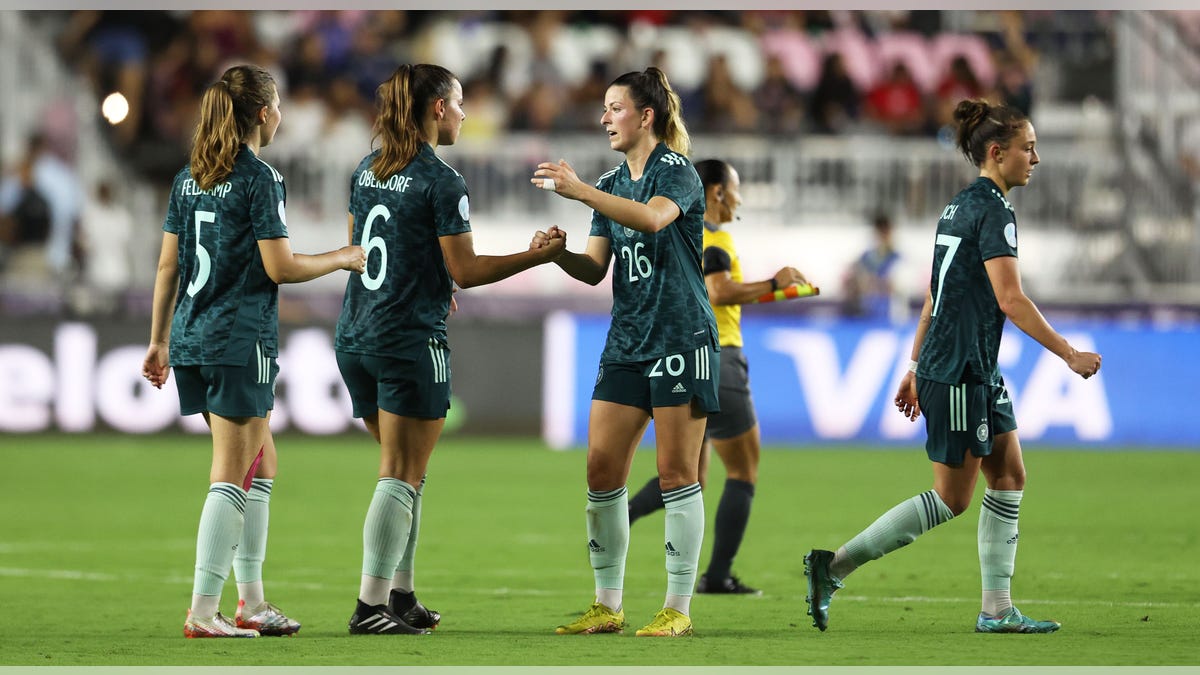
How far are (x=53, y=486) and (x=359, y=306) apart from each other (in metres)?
7.97

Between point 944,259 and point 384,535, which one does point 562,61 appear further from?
point 384,535

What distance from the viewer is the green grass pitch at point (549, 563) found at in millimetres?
6816

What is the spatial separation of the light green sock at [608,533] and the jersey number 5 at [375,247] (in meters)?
1.22

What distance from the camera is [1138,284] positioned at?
2061 cm

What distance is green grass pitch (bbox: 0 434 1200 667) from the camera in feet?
22.4

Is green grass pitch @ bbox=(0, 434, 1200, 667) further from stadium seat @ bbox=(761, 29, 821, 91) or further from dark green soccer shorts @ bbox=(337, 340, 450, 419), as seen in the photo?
stadium seat @ bbox=(761, 29, 821, 91)

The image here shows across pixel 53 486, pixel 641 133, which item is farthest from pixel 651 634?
pixel 53 486

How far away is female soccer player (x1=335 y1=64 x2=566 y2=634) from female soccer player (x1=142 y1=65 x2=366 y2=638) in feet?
0.87

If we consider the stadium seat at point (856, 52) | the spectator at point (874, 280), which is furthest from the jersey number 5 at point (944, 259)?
the stadium seat at point (856, 52)

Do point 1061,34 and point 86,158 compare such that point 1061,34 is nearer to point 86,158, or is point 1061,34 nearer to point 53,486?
point 86,158

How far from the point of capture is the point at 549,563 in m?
10.1

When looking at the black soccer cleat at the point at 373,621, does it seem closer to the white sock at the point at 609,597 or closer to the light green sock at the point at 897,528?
the white sock at the point at 609,597

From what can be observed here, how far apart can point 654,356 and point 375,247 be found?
3.97 ft

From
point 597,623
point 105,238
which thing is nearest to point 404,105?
point 597,623
